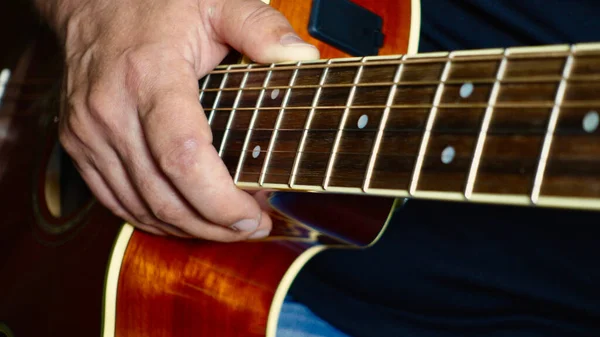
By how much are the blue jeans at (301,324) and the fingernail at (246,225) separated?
0.90 feet

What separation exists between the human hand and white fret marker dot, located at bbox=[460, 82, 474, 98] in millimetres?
254

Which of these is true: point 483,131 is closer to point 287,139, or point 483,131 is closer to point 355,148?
point 355,148

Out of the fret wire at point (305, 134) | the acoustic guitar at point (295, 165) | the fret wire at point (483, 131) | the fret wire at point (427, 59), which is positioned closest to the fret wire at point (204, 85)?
the acoustic guitar at point (295, 165)

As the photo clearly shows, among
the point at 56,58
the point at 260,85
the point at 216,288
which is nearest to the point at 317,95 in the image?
the point at 260,85

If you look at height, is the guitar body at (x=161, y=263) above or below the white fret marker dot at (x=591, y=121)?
below

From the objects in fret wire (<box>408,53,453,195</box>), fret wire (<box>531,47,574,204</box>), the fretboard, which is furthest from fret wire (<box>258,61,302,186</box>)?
fret wire (<box>531,47,574,204</box>)

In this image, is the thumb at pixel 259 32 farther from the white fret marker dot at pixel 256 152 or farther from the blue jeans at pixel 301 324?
the blue jeans at pixel 301 324

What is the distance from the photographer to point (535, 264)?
782 millimetres

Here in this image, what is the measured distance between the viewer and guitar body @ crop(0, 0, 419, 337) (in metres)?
0.78

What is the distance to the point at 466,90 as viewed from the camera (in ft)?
1.70

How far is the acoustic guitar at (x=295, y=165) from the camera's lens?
46cm

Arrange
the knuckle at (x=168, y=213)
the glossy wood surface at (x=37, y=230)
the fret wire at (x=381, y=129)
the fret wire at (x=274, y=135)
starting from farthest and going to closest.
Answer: the glossy wood surface at (x=37, y=230) < the knuckle at (x=168, y=213) < the fret wire at (x=274, y=135) < the fret wire at (x=381, y=129)

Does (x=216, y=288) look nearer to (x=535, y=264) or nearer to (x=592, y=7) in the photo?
(x=535, y=264)

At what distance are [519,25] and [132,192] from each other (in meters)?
0.56
